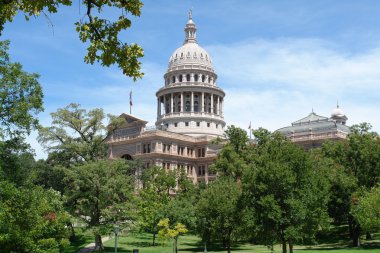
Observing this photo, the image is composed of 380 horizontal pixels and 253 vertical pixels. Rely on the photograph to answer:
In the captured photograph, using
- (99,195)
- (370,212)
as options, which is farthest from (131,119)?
(370,212)

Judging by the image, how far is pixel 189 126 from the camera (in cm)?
10725

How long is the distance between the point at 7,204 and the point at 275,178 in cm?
1835

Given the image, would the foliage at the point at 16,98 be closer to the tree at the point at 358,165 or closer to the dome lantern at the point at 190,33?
the tree at the point at 358,165

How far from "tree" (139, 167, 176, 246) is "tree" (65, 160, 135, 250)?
17.0ft

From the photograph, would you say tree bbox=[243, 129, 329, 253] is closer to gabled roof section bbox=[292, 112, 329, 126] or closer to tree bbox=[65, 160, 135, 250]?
tree bbox=[65, 160, 135, 250]

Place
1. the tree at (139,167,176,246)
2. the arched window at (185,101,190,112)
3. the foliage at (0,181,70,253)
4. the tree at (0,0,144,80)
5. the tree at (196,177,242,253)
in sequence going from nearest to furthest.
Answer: the tree at (0,0,144,80) < the foliage at (0,181,70,253) < the tree at (196,177,242,253) < the tree at (139,167,176,246) < the arched window at (185,101,190,112)

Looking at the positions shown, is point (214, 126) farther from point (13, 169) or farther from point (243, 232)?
point (13, 169)

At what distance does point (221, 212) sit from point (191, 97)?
220ft

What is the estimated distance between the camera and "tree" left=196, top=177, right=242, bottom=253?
42.8m

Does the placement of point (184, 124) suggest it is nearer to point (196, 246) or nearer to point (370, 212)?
point (196, 246)

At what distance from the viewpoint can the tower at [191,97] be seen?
353ft

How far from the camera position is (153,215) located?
5247cm

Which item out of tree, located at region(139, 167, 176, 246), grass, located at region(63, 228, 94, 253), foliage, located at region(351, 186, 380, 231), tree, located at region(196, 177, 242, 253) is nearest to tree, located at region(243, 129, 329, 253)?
tree, located at region(196, 177, 242, 253)

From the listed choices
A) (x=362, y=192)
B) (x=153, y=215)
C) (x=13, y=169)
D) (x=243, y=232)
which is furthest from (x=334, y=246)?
(x=13, y=169)
